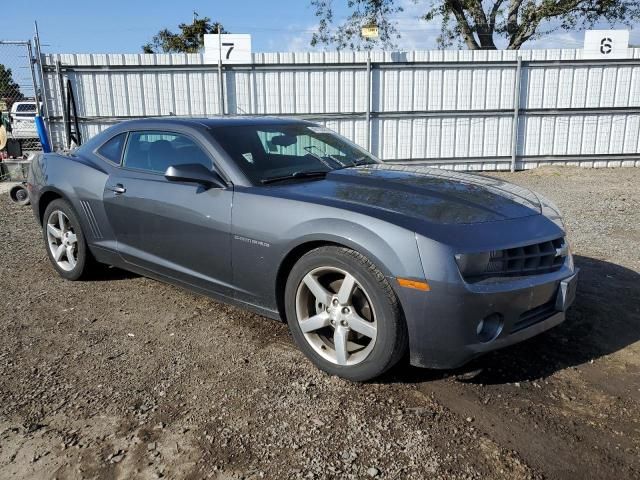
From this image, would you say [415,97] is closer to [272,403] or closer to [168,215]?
[168,215]

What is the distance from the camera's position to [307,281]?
315 cm

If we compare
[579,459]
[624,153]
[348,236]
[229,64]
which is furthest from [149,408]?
[624,153]

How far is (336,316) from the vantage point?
3.08 meters

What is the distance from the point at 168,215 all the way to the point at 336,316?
152 centimetres

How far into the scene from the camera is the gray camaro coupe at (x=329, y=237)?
2.76 metres

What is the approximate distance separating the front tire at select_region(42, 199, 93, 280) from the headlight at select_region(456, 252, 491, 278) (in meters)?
3.40

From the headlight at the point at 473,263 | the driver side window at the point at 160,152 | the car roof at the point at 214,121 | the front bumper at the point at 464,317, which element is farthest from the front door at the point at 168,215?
the headlight at the point at 473,263

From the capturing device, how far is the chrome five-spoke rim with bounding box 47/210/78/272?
4.93 meters

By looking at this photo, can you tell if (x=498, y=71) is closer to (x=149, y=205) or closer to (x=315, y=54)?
(x=315, y=54)

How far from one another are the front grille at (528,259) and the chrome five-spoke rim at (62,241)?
3.68 meters

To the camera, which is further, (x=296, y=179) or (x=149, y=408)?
(x=296, y=179)

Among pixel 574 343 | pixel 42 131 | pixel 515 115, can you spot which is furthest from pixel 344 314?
pixel 515 115

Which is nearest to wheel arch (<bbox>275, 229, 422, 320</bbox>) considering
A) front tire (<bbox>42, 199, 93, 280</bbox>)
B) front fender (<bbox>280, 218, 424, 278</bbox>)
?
front fender (<bbox>280, 218, 424, 278</bbox>)

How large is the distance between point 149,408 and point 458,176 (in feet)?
8.46
